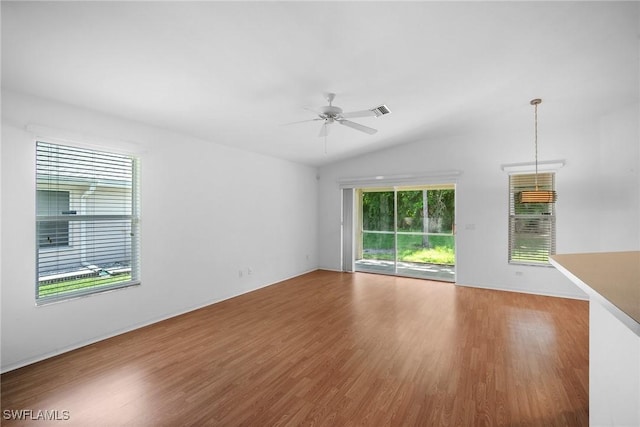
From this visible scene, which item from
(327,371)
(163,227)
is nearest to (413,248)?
(327,371)

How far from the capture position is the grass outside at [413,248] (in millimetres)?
6762

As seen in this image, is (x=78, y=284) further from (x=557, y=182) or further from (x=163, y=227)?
(x=557, y=182)

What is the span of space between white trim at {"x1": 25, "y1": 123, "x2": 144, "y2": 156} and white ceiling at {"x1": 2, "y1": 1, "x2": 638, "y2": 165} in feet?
1.05

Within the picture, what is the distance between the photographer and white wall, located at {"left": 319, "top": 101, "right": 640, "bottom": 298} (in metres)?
4.54

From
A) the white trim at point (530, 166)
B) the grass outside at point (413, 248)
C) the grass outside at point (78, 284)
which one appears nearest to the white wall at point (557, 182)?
the white trim at point (530, 166)

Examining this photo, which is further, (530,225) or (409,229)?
(409,229)

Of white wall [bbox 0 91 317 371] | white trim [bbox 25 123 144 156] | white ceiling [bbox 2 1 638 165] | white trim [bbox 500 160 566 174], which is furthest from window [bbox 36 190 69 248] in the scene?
white trim [bbox 500 160 566 174]

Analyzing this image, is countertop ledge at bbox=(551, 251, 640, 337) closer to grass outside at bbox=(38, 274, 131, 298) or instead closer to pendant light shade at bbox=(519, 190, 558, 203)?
pendant light shade at bbox=(519, 190, 558, 203)

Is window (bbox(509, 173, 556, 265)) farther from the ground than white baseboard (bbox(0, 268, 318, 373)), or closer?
farther from the ground

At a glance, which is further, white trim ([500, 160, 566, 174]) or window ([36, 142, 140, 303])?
white trim ([500, 160, 566, 174])

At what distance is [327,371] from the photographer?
266cm

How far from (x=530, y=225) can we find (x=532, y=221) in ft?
0.26

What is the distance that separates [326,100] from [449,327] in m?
3.18

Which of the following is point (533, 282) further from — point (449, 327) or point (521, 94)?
point (521, 94)
